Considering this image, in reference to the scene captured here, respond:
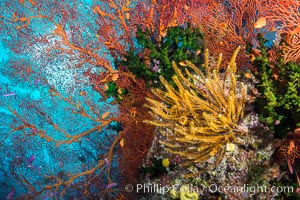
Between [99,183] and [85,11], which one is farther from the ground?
[85,11]

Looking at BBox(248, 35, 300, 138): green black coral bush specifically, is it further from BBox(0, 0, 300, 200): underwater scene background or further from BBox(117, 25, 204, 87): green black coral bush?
BBox(117, 25, 204, 87): green black coral bush

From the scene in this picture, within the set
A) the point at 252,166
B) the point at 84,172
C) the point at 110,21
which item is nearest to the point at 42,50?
the point at 110,21

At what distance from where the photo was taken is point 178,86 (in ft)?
9.01

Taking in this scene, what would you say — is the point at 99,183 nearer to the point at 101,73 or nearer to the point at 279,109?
the point at 101,73

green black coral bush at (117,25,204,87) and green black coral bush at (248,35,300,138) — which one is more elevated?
green black coral bush at (117,25,204,87)

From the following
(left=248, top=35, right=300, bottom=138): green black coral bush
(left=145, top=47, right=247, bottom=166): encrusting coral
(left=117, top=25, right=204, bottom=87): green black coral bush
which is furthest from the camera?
(left=117, top=25, right=204, bottom=87): green black coral bush

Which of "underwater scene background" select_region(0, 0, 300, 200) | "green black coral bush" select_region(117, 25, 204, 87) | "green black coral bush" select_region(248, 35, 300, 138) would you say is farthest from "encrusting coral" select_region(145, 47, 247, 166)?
"green black coral bush" select_region(117, 25, 204, 87)

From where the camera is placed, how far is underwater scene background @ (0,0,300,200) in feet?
8.48

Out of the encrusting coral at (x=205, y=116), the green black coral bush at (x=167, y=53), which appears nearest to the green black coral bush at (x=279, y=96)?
the encrusting coral at (x=205, y=116)

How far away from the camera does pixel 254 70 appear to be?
308cm

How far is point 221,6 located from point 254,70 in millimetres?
1147

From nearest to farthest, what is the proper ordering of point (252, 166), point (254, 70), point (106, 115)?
point (252, 166)
point (254, 70)
point (106, 115)

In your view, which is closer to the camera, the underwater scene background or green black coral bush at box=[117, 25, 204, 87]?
the underwater scene background

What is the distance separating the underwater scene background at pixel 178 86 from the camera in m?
2.59
